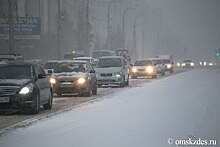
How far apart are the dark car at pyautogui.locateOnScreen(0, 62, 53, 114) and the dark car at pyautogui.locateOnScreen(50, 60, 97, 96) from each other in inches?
302

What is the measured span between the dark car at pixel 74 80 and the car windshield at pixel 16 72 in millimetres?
8146

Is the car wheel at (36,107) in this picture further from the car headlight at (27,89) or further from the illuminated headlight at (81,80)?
the illuminated headlight at (81,80)

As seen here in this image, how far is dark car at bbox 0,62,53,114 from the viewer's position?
20.3m

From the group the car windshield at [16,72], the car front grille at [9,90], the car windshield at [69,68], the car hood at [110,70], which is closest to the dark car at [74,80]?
the car windshield at [69,68]

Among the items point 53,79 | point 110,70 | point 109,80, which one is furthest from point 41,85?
point 110,70

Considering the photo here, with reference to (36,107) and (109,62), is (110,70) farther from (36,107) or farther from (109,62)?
(36,107)

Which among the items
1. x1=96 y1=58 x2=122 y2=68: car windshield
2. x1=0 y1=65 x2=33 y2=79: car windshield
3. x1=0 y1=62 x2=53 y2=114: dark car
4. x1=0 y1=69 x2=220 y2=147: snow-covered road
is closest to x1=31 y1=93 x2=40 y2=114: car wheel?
x1=0 y1=62 x2=53 y2=114: dark car

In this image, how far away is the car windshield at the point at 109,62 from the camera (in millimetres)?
41959

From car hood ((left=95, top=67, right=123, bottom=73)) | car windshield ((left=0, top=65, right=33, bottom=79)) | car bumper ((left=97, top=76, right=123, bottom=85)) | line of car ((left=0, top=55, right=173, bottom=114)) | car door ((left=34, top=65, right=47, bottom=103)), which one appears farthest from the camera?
car hood ((left=95, top=67, right=123, bottom=73))

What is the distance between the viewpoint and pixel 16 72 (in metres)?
21.8

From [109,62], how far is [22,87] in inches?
867

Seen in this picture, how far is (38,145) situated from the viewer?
12.9 m

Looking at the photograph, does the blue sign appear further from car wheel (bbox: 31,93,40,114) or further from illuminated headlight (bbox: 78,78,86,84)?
car wheel (bbox: 31,93,40,114)

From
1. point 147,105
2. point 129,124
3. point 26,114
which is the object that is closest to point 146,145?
point 129,124
